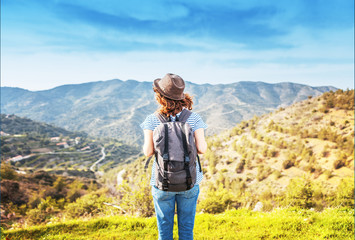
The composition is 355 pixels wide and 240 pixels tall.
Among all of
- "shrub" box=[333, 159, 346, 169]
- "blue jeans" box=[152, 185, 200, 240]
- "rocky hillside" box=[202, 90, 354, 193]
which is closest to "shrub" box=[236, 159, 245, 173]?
"rocky hillside" box=[202, 90, 354, 193]

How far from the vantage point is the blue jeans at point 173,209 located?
2.13 meters

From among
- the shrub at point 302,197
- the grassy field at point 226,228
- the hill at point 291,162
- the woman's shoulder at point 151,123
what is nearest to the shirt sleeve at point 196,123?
the woman's shoulder at point 151,123

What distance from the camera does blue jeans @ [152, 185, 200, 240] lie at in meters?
2.13

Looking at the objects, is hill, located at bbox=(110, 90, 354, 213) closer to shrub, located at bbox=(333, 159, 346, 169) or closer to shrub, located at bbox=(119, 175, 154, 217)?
shrub, located at bbox=(333, 159, 346, 169)

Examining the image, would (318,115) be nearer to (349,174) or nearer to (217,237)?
(349,174)

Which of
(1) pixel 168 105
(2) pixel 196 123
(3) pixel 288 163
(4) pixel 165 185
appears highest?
(1) pixel 168 105

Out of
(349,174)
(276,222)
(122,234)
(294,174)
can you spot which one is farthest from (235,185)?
(122,234)

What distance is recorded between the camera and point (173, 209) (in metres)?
2.22

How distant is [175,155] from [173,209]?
2.53 feet

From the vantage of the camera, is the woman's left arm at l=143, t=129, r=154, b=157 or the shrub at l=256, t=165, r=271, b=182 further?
the shrub at l=256, t=165, r=271, b=182

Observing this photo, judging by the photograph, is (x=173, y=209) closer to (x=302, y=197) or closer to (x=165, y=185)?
(x=165, y=185)

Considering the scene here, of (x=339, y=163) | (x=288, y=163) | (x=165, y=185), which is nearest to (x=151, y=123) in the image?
(x=165, y=185)

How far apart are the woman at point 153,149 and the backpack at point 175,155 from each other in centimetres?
13

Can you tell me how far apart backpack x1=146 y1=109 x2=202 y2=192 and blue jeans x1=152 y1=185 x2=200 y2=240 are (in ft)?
0.45
